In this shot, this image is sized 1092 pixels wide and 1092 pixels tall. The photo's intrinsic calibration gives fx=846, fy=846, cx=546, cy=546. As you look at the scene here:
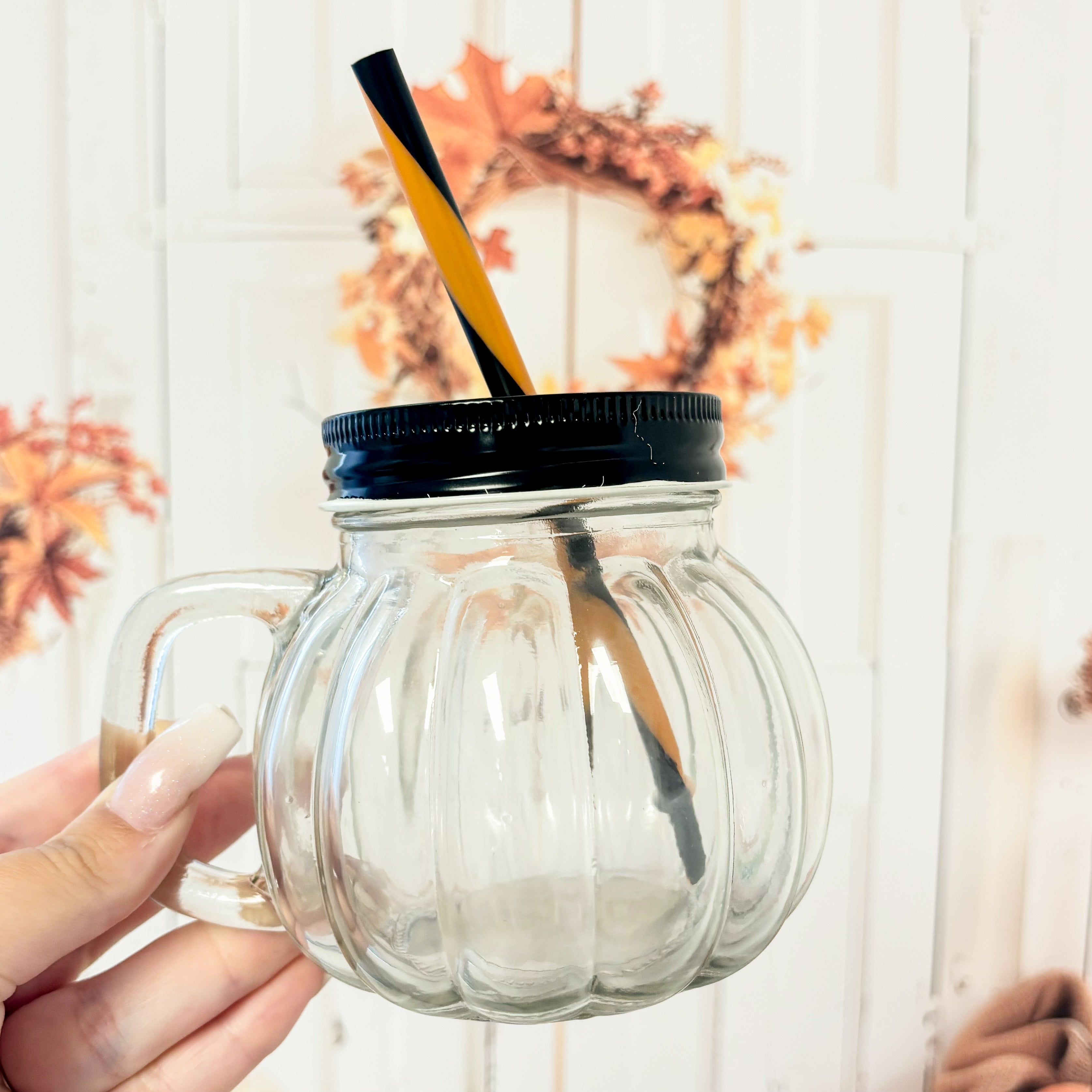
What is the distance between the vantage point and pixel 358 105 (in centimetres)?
55

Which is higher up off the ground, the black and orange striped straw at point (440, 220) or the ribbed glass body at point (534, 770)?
the black and orange striped straw at point (440, 220)

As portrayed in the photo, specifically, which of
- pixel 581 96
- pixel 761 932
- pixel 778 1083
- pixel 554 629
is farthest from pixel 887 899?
pixel 581 96

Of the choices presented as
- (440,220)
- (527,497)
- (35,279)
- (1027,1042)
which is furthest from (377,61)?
(1027,1042)

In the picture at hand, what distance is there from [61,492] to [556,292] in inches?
14.3

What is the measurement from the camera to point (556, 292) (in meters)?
0.56

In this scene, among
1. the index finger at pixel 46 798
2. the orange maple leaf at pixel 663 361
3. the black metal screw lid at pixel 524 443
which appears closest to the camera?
the black metal screw lid at pixel 524 443

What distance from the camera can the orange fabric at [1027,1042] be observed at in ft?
2.08

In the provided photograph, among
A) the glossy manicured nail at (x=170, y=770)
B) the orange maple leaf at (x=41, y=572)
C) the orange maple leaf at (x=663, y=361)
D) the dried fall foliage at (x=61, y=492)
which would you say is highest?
the orange maple leaf at (x=663, y=361)

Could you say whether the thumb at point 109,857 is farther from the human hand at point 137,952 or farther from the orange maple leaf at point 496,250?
the orange maple leaf at point 496,250

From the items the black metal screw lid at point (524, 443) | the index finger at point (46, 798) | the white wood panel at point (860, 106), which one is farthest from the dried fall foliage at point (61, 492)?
the white wood panel at point (860, 106)

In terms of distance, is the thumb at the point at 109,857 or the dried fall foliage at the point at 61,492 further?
the dried fall foliage at the point at 61,492

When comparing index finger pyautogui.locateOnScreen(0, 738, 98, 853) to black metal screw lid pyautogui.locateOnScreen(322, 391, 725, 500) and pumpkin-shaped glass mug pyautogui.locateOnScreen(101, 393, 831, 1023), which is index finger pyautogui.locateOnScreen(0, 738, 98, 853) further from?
black metal screw lid pyautogui.locateOnScreen(322, 391, 725, 500)

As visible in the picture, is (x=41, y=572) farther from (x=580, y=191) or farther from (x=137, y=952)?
(x=580, y=191)

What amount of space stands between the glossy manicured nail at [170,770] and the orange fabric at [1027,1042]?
0.62 meters
